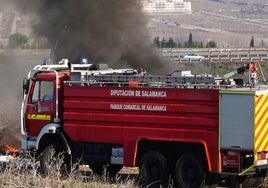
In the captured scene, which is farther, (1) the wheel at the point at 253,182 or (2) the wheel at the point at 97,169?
(2) the wheel at the point at 97,169

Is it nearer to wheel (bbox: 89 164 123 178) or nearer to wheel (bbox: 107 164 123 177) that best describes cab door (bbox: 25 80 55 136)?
wheel (bbox: 89 164 123 178)

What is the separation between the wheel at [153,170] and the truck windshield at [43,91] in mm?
2968

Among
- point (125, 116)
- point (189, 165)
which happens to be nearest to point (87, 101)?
point (125, 116)

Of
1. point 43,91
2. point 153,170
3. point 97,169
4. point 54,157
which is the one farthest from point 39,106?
point 153,170

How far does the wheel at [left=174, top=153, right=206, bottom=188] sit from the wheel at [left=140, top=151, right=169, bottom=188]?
300mm

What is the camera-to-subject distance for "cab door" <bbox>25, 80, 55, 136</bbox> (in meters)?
17.8

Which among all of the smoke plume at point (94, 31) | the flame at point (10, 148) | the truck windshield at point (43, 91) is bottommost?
the flame at point (10, 148)

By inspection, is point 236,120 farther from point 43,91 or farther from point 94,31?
point 94,31

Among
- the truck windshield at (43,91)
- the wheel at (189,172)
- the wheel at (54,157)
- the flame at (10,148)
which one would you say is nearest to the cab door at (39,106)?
the truck windshield at (43,91)

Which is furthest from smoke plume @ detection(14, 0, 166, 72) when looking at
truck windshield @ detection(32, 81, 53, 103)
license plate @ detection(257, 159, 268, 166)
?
license plate @ detection(257, 159, 268, 166)

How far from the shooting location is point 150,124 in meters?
16.0

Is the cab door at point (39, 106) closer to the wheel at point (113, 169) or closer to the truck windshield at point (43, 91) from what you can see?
the truck windshield at point (43, 91)

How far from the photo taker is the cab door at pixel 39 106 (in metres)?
17.8

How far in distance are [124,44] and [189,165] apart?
16469 mm
